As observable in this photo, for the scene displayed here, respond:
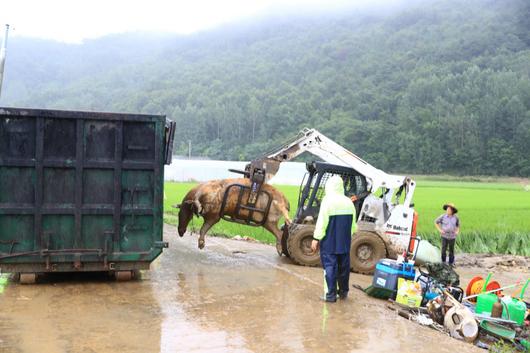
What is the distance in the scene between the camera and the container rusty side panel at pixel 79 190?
8742 millimetres

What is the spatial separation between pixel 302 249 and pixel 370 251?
1328mm

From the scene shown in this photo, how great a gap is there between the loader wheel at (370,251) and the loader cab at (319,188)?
91cm

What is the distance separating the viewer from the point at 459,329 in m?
7.23

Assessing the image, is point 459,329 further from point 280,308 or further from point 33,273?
point 33,273

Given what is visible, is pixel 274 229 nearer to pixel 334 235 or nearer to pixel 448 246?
pixel 334 235

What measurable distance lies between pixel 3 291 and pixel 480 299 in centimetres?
670

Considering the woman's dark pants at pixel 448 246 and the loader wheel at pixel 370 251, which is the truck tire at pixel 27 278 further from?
the woman's dark pants at pixel 448 246

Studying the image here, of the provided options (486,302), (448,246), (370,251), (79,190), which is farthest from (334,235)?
(448,246)

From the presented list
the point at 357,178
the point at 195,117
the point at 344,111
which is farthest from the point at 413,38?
the point at 357,178

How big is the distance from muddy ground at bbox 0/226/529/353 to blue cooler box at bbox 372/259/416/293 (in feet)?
0.94

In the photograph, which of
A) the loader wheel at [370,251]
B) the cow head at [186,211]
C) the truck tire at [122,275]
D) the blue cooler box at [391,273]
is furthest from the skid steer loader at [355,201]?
the truck tire at [122,275]

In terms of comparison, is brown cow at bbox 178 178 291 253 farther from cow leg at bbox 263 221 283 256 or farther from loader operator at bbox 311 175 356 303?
loader operator at bbox 311 175 356 303

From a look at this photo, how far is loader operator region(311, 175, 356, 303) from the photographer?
8.50 meters

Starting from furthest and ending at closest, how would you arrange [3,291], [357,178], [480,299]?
1. [357,178]
2. [3,291]
3. [480,299]
